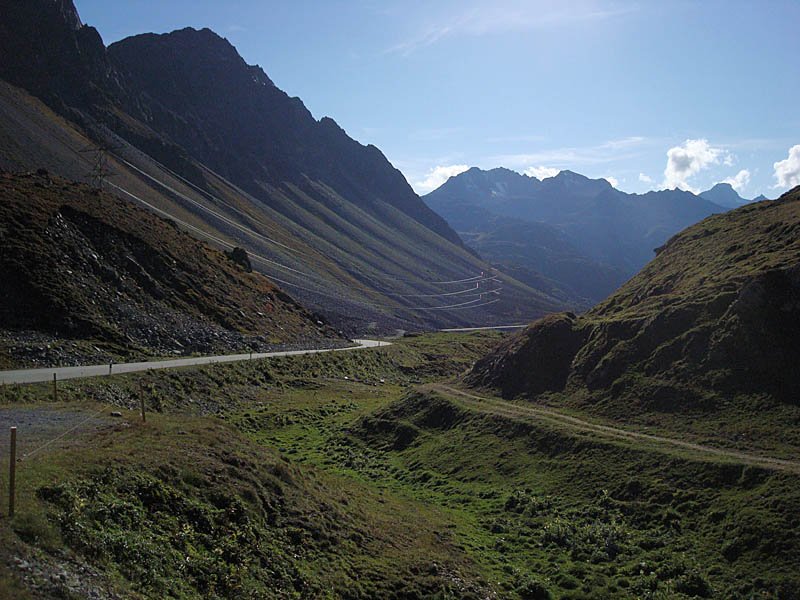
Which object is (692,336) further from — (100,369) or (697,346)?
(100,369)

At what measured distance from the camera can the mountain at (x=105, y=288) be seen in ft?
155

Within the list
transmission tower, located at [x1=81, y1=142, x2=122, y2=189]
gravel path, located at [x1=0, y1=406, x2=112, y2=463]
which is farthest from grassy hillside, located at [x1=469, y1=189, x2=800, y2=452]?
transmission tower, located at [x1=81, y1=142, x2=122, y2=189]

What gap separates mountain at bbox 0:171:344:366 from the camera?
155 feet

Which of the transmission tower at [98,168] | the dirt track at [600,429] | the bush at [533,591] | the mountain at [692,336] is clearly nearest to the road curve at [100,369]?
the dirt track at [600,429]

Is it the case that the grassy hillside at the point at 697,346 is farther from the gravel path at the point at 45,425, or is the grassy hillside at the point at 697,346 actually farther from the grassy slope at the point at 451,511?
the gravel path at the point at 45,425

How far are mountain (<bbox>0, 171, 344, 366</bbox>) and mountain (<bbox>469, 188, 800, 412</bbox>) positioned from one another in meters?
31.1

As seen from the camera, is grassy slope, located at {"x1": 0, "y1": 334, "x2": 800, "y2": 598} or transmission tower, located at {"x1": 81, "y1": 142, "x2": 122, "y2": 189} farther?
transmission tower, located at {"x1": 81, "y1": 142, "x2": 122, "y2": 189}

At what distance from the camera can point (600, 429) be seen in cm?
3238

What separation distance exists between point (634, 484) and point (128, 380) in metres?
32.8

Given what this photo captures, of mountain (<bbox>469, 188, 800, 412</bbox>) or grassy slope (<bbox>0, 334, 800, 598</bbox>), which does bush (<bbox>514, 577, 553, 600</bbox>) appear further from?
mountain (<bbox>469, 188, 800, 412</bbox>)

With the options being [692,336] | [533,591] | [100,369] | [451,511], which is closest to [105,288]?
[100,369]

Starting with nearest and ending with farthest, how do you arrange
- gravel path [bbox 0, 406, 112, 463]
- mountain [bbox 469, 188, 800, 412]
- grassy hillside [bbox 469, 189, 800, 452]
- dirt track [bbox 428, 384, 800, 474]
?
gravel path [bbox 0, 406, 112, 463]
dirt track [bbox 428, 384, 800, 474]
grassy hillside [bbox 469, 189, 800, 452]
mountain [bbox 469, 188, 800, 412]

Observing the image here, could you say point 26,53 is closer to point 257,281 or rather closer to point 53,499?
point 257,281

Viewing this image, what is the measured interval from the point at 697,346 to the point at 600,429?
24.2 ft
